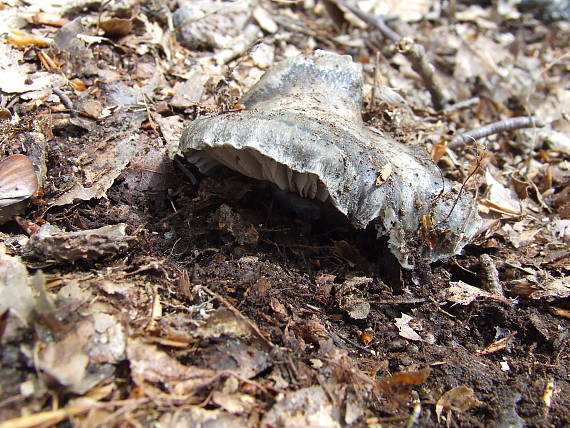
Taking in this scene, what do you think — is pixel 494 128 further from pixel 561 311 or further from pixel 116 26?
pixel 116 26

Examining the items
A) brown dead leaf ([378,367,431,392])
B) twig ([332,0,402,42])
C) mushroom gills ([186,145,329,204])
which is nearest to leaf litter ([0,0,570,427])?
brown dead leaf ([378,367,431,392])

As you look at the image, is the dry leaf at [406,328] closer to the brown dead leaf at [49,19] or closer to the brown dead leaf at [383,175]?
the brown dead leaf at [383,175]

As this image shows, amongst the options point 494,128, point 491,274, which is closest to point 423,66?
point 494,128

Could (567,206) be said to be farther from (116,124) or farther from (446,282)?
(116,124)

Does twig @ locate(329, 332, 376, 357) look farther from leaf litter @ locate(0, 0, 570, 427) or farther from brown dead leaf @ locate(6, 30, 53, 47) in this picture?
brown dead leaf @ locate(6, 30, 53, 47)

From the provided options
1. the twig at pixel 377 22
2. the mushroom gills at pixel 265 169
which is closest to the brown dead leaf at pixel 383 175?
→ the mushroom gills at pixel 265 169
